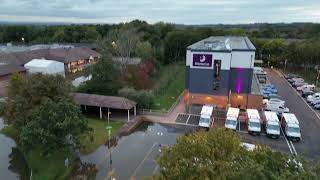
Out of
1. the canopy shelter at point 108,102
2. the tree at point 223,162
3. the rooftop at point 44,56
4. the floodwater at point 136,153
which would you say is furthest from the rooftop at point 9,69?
the tree at point 223,162

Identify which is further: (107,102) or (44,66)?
(44,66)

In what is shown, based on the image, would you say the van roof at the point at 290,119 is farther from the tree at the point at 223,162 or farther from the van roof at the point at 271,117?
the tree at the point at 223,162

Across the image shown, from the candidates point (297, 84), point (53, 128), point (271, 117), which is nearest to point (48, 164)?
point (53, 128)

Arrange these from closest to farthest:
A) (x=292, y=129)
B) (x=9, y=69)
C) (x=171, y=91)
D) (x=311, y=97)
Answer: (x=292, y=129) < (x=311, y=97) < (x=171, y=91) < (x=9, y=69)

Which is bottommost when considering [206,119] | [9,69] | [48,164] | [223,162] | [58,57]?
[48,164]

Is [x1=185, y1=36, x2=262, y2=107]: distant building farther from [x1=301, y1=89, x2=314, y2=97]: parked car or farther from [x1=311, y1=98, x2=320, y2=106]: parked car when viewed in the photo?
[x1=301, y1=89, x2=314, y2=97]: parked car

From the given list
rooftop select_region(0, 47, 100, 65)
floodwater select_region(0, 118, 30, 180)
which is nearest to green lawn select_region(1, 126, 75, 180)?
floodwater select_region(0, 118, 30, 180)

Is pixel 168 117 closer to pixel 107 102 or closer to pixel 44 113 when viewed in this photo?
pixel 107 102
